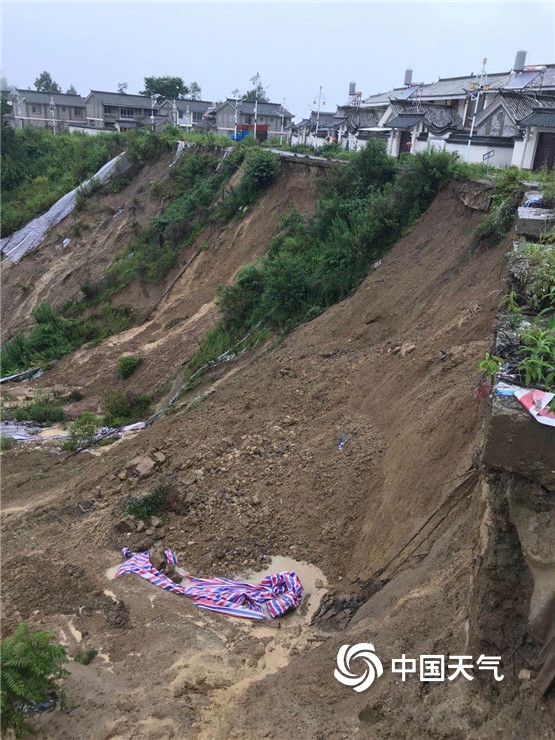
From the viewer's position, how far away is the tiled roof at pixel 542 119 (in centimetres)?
1747

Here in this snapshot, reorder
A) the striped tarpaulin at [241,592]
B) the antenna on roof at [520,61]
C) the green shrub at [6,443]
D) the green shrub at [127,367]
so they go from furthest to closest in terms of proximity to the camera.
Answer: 1. the antenna on roof at [520,61]
2. the green shrub at [127,367]
3. the green shrub at [6,443]
4. the striped tarpaulin at [241,592]

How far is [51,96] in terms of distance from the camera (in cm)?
5744

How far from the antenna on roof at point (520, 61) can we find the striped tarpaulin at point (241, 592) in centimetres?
3232

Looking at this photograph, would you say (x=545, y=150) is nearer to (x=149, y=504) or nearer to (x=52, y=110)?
(x=149, y=504)

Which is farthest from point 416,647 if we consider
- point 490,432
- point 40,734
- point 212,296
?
point 212,296

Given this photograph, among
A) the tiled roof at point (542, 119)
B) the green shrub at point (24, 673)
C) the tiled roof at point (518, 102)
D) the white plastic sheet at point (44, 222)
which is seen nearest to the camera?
the green shrub at point (24, 673)

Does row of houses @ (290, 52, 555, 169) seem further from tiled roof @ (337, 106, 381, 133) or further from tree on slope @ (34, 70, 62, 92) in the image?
tree on slope @ (34, 70, 62, 92)

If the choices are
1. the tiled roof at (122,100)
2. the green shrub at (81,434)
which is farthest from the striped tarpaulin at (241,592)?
the tiled roof at (122,100)

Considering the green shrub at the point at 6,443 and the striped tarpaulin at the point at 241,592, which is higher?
the striped tarpaulin at the point at 241,592

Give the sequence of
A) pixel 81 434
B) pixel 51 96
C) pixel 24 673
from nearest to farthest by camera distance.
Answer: pixel 24 673 < pixel 81 434 < pixel 51 96

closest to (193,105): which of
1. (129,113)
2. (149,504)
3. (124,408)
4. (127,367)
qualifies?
(129,113)

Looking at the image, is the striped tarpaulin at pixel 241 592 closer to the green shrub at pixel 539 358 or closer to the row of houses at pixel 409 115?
the green shrub at pixel 539 358

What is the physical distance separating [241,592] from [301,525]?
1.27 meters

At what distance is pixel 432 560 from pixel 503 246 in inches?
280
